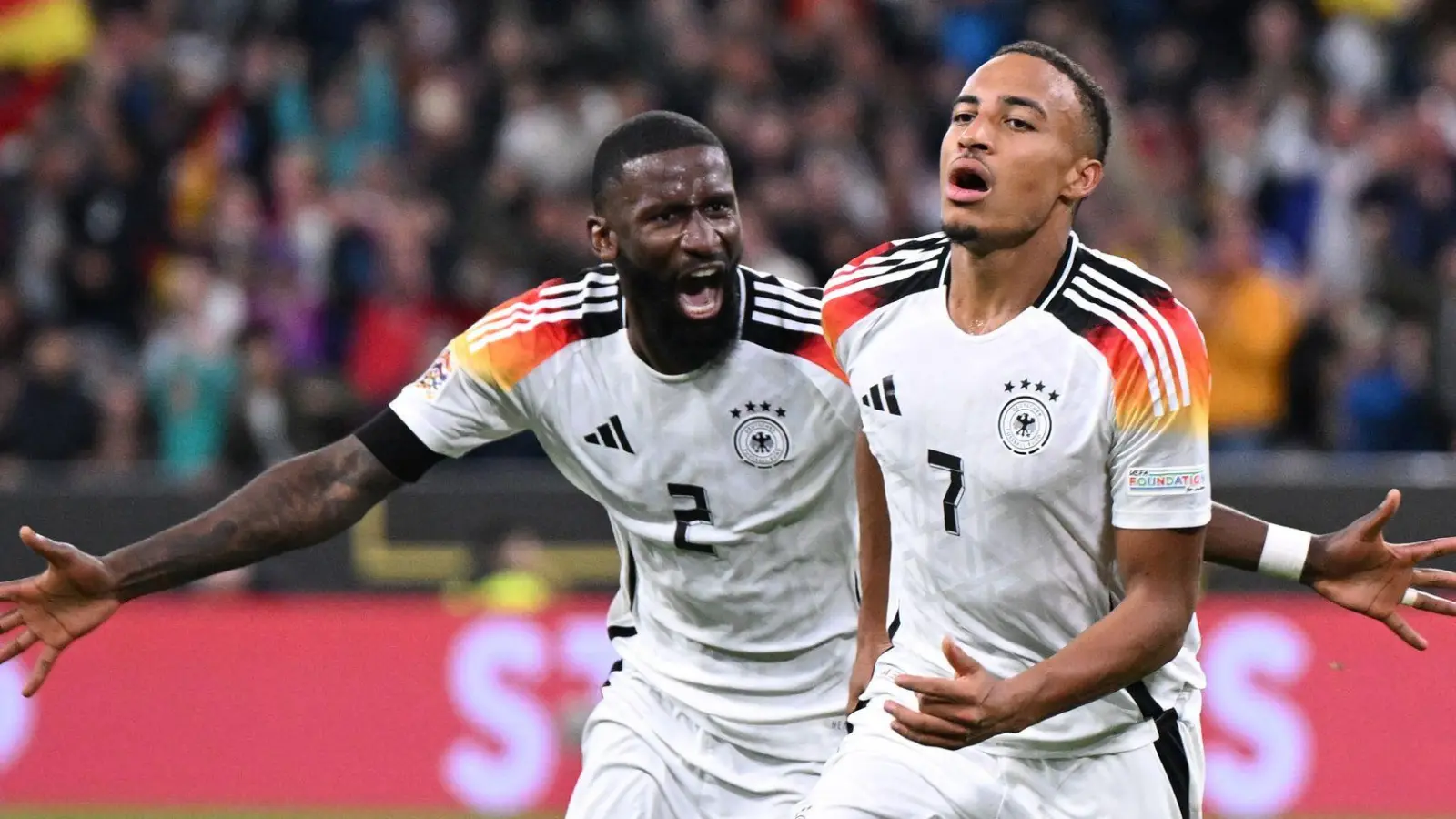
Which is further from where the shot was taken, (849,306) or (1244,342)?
(1244,342)

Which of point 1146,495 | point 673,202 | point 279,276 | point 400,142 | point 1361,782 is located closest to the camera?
point 1146,495

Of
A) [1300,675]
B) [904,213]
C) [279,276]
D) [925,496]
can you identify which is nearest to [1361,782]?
[1300,675]

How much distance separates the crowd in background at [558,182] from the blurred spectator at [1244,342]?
0.8 inches

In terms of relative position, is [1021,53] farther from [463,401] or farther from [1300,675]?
[1300,675]

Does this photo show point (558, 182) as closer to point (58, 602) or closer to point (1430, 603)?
point (58, 602)

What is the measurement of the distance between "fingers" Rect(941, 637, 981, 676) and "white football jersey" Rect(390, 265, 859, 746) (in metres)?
1.38

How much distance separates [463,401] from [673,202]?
2.71 feet

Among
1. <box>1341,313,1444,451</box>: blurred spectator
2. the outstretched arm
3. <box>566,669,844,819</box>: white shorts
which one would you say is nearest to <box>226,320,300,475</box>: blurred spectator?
<box>1341,313,1444,451</box>: blurred spectator

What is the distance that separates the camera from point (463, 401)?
614cm

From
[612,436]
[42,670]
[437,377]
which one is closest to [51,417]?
[437,377]

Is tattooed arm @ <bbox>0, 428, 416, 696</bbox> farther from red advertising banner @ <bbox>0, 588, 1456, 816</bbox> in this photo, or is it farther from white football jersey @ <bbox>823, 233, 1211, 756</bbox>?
red advertising banner @ <bbox>0, 588, 1456, 816</bbox>

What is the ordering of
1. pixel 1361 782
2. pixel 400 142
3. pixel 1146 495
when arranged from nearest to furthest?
pixel 1146 495 → pixel 1361 782 → pixel 400 142

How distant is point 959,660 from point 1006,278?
0.97m

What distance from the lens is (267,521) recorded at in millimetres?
5996
